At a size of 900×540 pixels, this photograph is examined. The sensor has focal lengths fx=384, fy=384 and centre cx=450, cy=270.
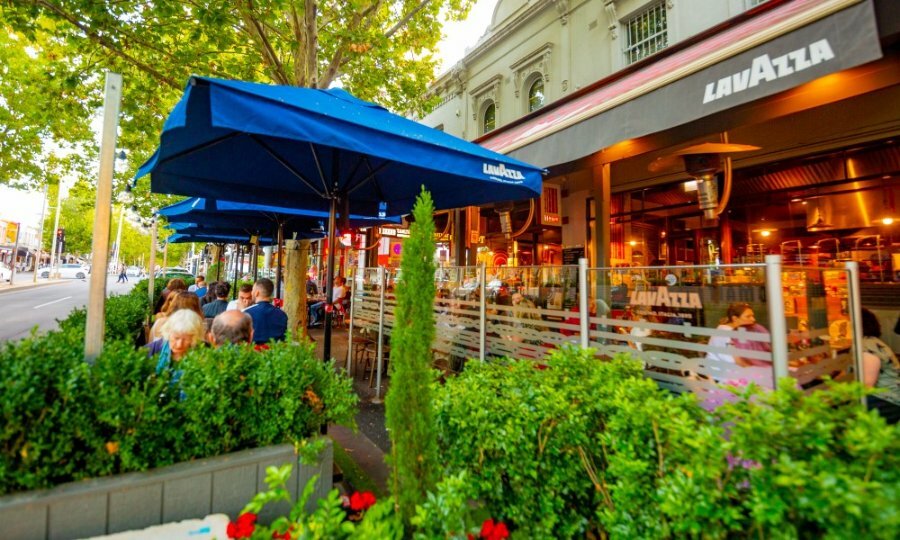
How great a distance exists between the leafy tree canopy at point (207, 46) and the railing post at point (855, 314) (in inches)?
282

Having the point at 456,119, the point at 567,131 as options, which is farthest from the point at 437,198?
the point at 456,119

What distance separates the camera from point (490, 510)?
2.10 metres

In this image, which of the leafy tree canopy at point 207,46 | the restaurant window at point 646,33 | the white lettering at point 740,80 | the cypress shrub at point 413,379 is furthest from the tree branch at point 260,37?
the restaurant window at point 646,33

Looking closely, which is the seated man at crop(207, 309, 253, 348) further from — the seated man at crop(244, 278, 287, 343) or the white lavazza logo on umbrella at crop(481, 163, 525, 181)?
the white lavazza logo on umbrella at crop(481, 163, 525, 181)

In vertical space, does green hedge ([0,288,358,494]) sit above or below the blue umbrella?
below

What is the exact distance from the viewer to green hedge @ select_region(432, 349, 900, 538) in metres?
1.23

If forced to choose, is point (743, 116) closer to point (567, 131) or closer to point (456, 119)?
point (567, 131)

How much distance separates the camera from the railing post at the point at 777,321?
204 cm

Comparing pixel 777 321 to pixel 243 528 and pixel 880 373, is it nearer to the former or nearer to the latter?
pixel 880 373

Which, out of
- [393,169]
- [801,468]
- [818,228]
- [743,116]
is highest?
[743,116]

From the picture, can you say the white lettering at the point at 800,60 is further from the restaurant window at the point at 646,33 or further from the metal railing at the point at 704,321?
the restaurant window at the point at 646,33

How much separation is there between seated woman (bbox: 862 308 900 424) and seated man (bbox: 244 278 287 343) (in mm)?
5677

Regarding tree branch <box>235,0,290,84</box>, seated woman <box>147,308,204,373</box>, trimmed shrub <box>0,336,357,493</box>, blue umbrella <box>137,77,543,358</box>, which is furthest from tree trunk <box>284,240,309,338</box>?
trimmed shrub <box>0,336,357,493</box>

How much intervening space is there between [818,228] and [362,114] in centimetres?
745
